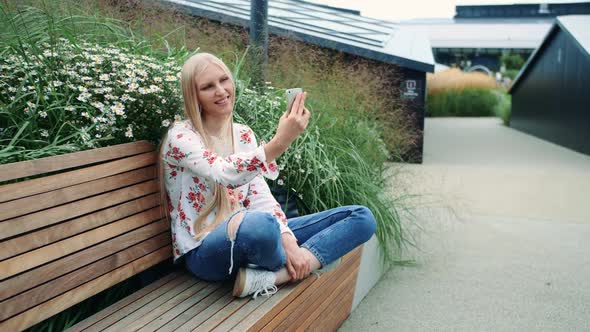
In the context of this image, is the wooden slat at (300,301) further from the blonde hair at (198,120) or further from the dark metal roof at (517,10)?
the dark metal roof at (517,10)

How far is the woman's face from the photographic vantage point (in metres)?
2.13

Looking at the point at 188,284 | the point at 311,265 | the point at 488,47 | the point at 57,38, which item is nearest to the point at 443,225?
the point at 311,265

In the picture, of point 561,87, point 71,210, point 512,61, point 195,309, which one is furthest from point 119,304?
point 512,61

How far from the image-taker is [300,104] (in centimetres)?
204

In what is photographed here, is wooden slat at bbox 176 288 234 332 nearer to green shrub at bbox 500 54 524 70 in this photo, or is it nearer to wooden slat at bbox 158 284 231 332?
wooden slat at bbox 158 284 231 332

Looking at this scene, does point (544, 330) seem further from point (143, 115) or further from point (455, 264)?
point (143, 115)

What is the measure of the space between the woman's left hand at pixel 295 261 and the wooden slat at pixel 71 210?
1.96 ft

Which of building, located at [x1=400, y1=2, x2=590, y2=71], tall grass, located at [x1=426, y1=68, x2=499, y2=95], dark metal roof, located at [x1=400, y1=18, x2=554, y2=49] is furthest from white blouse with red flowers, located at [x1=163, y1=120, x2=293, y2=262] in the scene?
dark metal roof, located at [x1=400, y1=18, x2=554, y2=49]

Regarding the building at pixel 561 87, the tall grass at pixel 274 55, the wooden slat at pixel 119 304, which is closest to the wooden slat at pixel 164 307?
the wooden slat at pixel 119 304

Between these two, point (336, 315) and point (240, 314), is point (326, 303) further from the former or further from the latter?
point (240, 314)

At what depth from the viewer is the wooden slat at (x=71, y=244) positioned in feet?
5.20

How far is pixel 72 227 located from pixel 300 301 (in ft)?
2.90

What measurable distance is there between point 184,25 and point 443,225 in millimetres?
2648

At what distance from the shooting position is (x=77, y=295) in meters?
1.80
